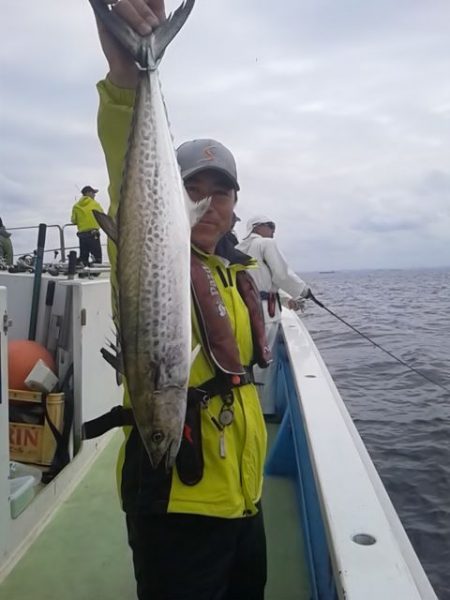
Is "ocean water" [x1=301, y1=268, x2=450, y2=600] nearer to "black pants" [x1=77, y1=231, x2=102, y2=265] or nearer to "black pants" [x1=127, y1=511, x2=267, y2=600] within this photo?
"black pants" [x1=127, y1=511, x2=267, y2=600]

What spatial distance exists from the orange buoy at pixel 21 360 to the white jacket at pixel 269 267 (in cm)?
245

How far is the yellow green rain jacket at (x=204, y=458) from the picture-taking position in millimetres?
1654

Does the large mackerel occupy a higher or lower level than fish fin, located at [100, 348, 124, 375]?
higher

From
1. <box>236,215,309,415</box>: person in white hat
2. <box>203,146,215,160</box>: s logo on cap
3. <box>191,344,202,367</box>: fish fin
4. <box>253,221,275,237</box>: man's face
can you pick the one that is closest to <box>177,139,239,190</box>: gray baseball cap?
<box>203,146,215,160</box>: s logo on cap

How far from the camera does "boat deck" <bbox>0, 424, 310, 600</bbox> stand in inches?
103

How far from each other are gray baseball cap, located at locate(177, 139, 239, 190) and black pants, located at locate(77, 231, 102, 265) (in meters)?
8.01

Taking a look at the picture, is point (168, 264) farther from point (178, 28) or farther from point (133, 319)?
point (178, 28)

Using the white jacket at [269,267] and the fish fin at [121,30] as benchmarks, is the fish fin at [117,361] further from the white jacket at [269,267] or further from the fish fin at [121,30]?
the white jacket at [269,267]

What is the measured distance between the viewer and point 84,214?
11.4m

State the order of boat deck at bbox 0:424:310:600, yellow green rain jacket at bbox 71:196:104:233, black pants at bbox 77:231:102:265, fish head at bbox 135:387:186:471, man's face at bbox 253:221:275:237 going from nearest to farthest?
fish head at bbox 135:387:186:471 < boat deck at bbox 0:424:310:600 < man's face at bbox 253:221:275:237 < black pants at bbox 77:231:102:265 < yellow green rain jacket at bbox 71:196:104:233

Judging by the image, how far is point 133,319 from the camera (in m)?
1.44

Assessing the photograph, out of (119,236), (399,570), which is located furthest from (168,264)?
(399,570)

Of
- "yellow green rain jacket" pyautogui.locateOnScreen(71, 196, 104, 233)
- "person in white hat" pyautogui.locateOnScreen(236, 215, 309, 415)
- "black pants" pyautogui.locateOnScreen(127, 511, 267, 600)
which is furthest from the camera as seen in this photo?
"yellow green rain jacket" pyautogui.locateOnScreen(71, 196, 104, 233)

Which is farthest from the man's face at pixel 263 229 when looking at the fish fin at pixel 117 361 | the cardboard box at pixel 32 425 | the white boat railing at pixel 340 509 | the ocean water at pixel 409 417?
the fish fin at pixel 117 361
